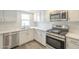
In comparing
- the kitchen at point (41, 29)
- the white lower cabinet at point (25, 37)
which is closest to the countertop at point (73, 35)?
the kitchen at point (41, 29)

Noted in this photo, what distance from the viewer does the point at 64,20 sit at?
0.88m

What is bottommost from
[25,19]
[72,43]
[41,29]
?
[72,43]

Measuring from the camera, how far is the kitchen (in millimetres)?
820

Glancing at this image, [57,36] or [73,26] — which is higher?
[73,26]

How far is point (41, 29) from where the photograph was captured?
0.92m

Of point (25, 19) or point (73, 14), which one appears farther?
point (25, 19)

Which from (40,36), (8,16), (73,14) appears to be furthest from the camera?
(40,36)

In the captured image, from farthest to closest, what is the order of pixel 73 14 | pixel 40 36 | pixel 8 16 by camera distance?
pixel 40 36 → pixel 8 16 → pixel 73 14

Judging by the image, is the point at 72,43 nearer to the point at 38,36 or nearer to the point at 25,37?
the point at 38,36

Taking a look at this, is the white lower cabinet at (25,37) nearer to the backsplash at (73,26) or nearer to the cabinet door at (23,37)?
the cabinet door at (23,37)

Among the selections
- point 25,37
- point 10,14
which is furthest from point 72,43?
point 10,14
